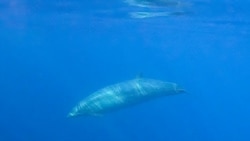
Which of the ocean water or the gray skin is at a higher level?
the ocean water

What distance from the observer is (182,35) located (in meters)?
34.2

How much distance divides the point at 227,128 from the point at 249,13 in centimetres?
4550

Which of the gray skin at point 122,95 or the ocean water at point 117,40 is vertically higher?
the ocean water at point 117,40

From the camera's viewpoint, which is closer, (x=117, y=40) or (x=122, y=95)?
(x=122, y=95)

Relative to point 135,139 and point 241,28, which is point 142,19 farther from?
point 135,139

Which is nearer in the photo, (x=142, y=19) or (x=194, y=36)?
(x=142, y=19)

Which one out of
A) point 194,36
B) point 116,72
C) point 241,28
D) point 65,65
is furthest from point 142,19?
point 116,72

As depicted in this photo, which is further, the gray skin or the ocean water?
A: the ocean water

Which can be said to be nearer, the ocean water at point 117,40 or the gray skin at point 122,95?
the gray skin at point 122,95

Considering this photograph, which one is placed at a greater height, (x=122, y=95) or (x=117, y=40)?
(x=117, y=40)

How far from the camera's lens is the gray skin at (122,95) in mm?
17234

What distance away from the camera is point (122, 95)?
57.3 feet

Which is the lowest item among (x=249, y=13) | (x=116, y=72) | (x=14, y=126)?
(x=249, y=13)

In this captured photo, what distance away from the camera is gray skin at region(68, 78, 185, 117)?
56.5 feet
